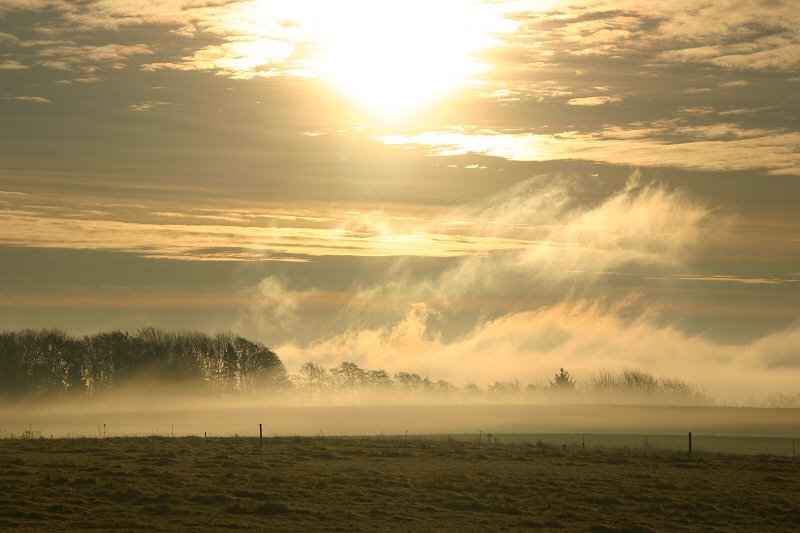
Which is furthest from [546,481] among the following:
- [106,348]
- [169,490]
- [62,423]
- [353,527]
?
[106,348]

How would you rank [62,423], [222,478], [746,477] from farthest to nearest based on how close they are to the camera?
1. [62,423]
2. [746,477]
3. [222,478]

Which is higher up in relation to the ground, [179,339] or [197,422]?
[179,339]

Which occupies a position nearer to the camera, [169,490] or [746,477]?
[169,490]

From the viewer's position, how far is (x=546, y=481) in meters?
58.4

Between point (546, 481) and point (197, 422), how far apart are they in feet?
329

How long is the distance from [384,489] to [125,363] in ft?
447

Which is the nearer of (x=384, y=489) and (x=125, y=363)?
(x=384, y=489)

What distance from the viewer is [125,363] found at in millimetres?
180375

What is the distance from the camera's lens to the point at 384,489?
54719mm

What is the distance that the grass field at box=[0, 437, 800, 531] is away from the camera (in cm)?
4575

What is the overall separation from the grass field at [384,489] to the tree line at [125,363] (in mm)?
98057

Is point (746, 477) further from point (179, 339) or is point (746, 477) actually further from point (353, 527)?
point (179, 339)

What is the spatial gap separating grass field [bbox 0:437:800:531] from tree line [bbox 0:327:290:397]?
9806cm

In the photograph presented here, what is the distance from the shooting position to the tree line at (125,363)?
16738 centimetres
